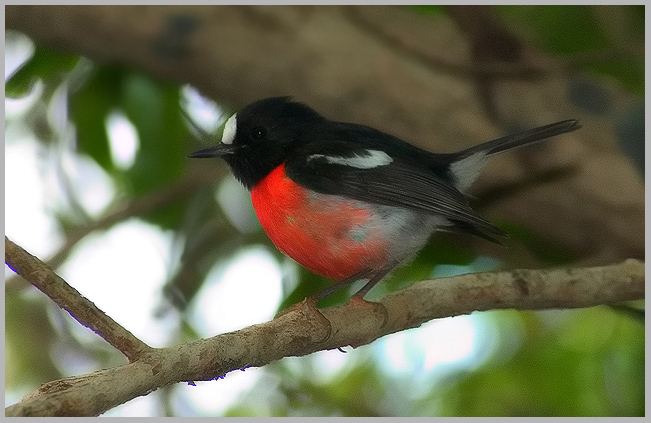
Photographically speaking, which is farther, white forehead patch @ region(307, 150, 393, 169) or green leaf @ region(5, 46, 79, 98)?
green leaf @ region(5, 46, 79, 98)

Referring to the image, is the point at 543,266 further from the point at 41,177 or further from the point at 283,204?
the point at 41,177

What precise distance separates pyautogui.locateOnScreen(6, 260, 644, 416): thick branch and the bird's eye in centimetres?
79

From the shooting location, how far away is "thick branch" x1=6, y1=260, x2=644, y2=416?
1.56 meters

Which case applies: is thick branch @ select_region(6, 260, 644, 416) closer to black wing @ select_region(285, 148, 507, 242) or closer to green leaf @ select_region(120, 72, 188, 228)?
black wing @ select_region(285, 148, 507, 242)

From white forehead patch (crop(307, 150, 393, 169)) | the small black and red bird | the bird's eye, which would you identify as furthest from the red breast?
the bird's eye

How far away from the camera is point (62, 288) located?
1.70 m

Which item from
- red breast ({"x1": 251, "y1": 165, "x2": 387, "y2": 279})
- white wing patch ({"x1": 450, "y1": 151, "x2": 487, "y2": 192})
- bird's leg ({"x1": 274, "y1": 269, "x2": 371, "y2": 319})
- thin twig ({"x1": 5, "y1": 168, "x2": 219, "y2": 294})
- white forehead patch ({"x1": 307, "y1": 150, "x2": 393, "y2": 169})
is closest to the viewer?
bird's leg ({"x1": 274, "y1": 269, "x2": 371, "y2": 319})

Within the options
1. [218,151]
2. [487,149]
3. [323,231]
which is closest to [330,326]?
[323,231]

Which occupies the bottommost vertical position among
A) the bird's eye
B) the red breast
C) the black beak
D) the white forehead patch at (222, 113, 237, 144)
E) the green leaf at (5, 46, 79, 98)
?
the red breast

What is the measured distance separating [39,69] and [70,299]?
2.10 m

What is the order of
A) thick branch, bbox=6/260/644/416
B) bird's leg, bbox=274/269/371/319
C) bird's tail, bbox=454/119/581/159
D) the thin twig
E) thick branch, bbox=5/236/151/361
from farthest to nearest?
the thin twig, bird's tail, bbox=454/119/581/159, bird's leg, bbox=274/269/371/319, thick branch, bbox=5/236/151/361, thick branch, bbox=6/260/644/416

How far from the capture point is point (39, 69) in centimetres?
346

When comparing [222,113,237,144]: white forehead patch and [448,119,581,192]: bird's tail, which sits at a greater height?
[222,113,237,144]: white forehead patch

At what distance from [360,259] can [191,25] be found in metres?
1.70
